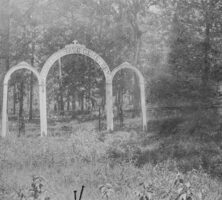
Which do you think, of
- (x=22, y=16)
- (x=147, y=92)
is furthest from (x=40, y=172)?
(x=147, y=92)

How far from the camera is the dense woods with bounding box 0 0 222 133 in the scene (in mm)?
21969

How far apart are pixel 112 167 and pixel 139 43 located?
17.5 m

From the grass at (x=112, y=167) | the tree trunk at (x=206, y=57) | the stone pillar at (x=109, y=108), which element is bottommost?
the grass at (x=112, y=167)

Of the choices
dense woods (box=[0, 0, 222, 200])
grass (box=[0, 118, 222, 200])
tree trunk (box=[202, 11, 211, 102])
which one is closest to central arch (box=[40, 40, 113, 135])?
dense woods (box=[0, 0, 222, 200])

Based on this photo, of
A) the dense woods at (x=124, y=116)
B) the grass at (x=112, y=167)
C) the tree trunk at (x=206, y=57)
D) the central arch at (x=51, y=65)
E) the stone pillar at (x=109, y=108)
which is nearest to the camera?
the grass at (x=112, y=167)

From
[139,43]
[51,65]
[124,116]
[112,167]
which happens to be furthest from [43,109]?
[139,43]

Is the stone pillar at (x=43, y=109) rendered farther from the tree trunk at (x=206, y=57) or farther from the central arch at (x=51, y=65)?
the tree trunk at (x=206, y=57)

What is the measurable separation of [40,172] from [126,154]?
134 inches

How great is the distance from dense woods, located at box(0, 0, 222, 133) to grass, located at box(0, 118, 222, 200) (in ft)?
11.6

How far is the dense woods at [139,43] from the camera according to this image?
72.1ft

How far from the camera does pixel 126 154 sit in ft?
40.7

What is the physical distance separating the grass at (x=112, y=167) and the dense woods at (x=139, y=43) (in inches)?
139

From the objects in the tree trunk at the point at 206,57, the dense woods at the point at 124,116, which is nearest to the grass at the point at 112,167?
the dense woods at the point at 124,116

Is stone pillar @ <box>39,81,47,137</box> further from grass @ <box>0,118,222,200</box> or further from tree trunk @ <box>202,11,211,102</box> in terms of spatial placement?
tree trunk @ <box>202,11,211,102</box>
